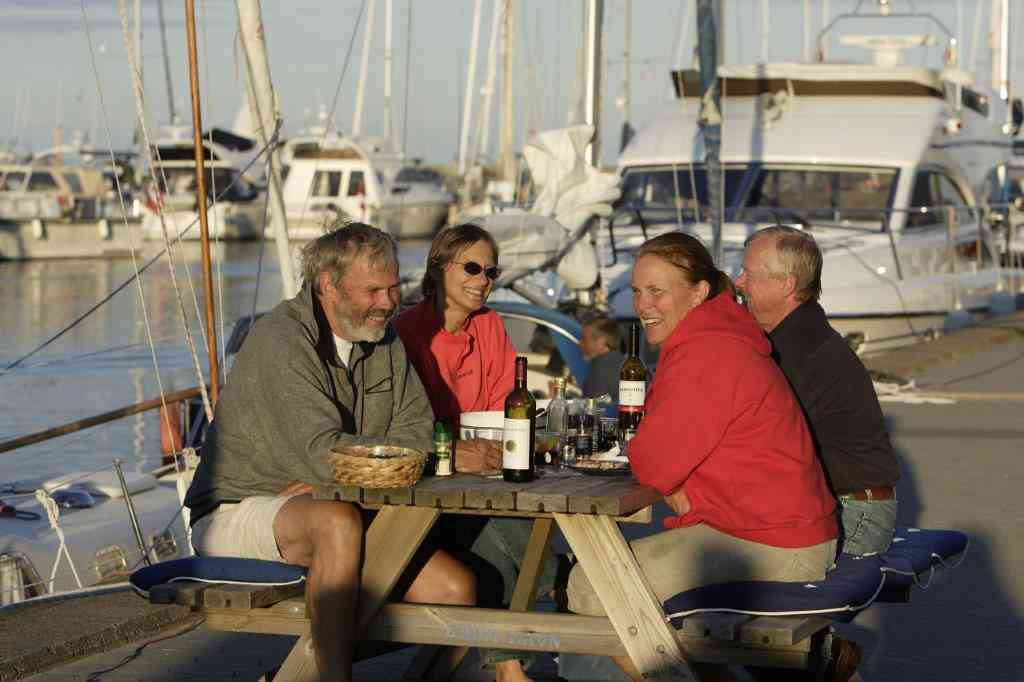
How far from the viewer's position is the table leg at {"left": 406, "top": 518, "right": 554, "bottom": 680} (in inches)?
210

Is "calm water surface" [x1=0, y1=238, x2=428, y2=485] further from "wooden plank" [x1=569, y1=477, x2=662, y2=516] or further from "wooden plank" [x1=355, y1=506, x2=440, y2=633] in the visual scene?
"wooden plank" [x1=569, y1=477, x2=662, y2=516]

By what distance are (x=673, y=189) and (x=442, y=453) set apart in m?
13.0

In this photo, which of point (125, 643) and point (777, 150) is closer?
point (125, 643)

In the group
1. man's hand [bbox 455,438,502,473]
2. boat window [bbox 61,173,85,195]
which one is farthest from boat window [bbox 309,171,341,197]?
man's hand [bbox 455,438,502,473]

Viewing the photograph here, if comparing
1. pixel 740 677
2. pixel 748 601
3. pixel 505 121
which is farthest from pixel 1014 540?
pixel 505 121

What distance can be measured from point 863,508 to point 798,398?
39cm

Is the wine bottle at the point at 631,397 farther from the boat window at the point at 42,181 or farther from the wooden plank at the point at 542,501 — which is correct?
the boat window at the point at 42,181

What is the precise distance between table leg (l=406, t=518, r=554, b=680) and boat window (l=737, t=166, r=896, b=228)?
484 inches

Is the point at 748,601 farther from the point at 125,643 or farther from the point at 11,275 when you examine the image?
the point at 11,275

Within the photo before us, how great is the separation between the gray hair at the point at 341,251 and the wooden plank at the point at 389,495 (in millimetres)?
807

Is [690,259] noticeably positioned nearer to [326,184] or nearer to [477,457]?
[477,457]

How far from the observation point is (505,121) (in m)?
56.1

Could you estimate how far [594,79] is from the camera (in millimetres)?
14828

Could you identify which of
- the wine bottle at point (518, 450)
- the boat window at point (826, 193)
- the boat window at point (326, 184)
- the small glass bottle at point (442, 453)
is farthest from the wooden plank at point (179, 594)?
the boat window at point (326, 184)
